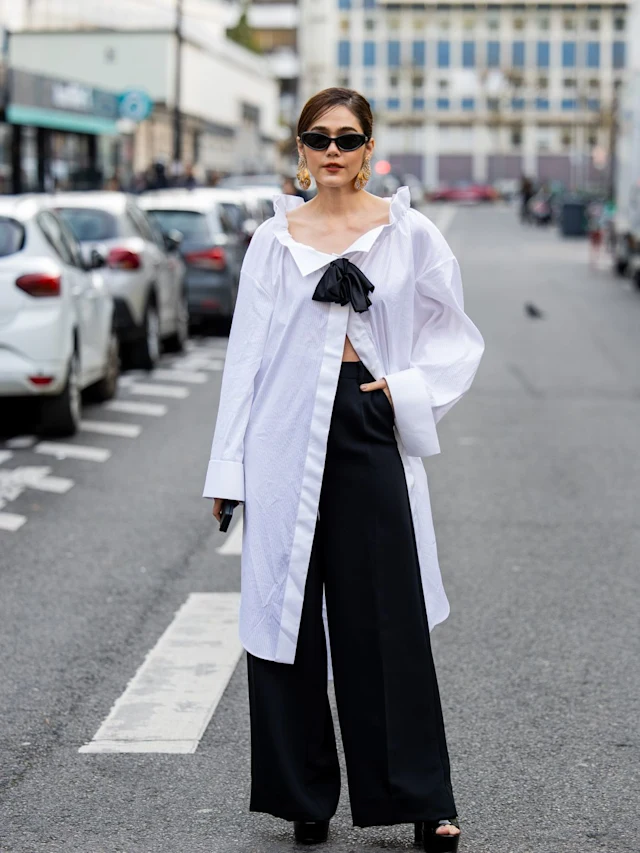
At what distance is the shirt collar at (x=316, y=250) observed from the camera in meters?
4.23

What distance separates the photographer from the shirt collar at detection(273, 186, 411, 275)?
4.23 metres

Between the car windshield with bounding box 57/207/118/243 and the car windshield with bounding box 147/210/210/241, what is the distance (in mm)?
4271

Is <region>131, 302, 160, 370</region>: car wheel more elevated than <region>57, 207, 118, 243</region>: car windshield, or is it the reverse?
<region>57, 207, 118, 243</region>: car windshield

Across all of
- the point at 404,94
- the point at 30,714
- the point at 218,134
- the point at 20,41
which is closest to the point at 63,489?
the point at 30,714

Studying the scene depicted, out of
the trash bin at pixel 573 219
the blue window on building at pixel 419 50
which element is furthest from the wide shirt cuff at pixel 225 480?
the blue window on building at pixel 419 50

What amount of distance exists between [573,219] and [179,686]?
163 feet

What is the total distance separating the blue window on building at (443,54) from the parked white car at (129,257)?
132m

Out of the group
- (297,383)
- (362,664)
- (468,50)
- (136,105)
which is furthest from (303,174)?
(468,50)

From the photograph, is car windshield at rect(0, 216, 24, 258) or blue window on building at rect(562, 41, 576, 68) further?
blue window on building at rect(562, 41, 576, 68)

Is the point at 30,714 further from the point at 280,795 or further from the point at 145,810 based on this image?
the point at 280,795

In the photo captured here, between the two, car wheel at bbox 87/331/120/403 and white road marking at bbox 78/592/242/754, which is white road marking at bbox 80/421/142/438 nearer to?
car wheel at bbox 87/331/120/403

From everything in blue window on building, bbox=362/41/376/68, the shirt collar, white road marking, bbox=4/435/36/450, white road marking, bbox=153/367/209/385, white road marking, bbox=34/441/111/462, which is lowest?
white road marking, bbox=34/441/111/462

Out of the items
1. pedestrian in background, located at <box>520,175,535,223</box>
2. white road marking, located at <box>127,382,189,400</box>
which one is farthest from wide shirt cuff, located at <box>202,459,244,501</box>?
pedestrian in background, located at <box>520,175,535,223</box>

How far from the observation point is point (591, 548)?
837 cm
